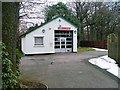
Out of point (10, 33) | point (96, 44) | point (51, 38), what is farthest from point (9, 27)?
point (96, 44)

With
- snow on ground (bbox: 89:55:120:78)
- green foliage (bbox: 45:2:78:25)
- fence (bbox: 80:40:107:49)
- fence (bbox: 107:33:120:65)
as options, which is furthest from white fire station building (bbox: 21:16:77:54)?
snow on ground (bbox: 89:55:120:78)

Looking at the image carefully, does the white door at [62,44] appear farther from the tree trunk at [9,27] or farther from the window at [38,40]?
the tree trunk at [9,27]

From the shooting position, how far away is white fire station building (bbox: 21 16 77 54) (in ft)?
85.5

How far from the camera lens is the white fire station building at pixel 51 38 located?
2605 cm

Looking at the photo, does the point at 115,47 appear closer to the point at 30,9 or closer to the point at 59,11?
the point at 30,9

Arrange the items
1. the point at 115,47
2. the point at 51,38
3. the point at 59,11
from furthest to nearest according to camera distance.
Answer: the point at 59,11 < the point at 51,38 < the point at 115,47

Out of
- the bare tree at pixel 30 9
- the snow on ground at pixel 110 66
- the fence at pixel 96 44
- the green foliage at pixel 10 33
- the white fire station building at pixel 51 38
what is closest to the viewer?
the green foliage at pixel 10 33

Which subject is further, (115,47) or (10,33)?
(115,47)

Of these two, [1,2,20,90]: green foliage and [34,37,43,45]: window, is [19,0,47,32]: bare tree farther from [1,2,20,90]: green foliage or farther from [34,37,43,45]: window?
[1,2,20,90]: green foliage

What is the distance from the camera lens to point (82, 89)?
7.32 metres

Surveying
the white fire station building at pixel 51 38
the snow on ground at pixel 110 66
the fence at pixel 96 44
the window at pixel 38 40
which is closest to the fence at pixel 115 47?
the snow on ground at pixel 110 66

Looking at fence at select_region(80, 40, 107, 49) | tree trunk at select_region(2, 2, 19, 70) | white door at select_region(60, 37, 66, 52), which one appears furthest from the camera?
fence at select_region(80, 40, 107, 49)

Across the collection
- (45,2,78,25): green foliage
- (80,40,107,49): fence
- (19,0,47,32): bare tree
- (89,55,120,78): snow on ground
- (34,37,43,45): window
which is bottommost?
(89,55,120,78): snow on ground

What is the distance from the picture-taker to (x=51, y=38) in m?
26.8
